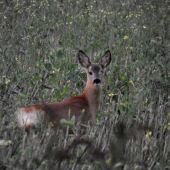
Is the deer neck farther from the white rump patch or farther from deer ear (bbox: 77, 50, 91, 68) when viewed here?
the white rump patch

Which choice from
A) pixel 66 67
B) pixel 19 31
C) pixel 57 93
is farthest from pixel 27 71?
pixel 19 31

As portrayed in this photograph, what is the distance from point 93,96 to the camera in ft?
16.6

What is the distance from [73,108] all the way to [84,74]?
5.18ft

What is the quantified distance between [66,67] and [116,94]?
3.94ft

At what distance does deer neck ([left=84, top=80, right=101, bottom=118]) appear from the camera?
16.0 ft

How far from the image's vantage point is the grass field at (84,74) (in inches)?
114

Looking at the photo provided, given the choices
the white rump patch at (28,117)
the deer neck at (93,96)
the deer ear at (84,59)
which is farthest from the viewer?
the deer ear at (84,59)

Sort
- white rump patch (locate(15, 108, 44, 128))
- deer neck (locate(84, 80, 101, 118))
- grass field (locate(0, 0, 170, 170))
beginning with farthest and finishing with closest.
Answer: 1. deer neck (locate(84, 80, 101, 118))
2. white rump patch (locate(15, 108, 44, 128))
3. grass field (locate(0, 0, 170, 170))

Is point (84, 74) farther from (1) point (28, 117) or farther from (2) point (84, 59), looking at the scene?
(1) point (28, 117)

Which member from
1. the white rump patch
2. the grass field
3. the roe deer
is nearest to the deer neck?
the roe deer

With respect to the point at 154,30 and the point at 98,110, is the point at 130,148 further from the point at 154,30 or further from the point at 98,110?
the point at 154,30

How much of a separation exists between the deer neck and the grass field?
0.44ft

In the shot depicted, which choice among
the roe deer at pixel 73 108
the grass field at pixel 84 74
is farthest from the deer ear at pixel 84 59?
the grass field at pixel 84 74

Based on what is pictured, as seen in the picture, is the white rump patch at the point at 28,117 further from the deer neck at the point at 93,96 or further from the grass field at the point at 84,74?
the deer neck at the point at 93,96
